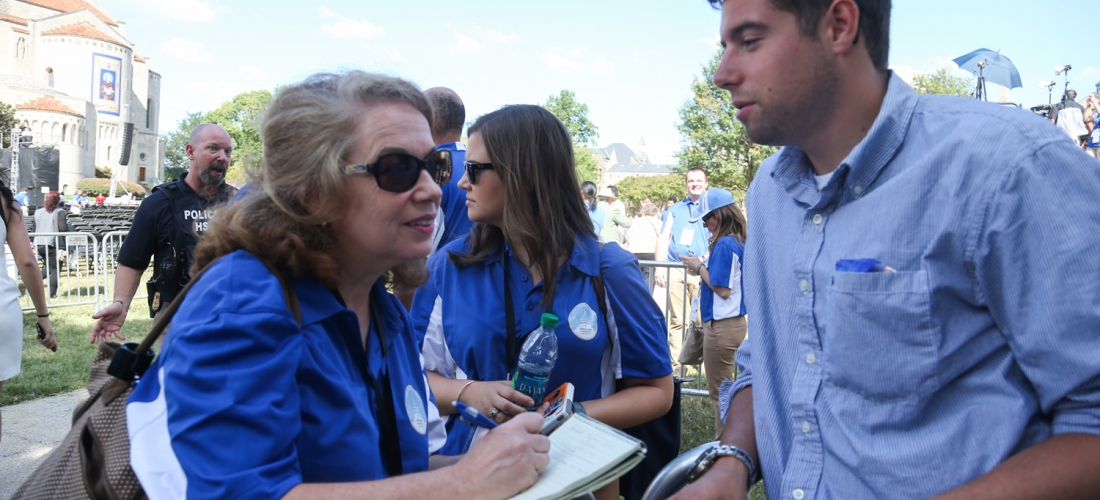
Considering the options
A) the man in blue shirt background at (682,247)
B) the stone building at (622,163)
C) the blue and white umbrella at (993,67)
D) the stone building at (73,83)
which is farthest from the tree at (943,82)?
the stone building at (622,163)

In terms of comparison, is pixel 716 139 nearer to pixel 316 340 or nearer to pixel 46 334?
pixel 46 334

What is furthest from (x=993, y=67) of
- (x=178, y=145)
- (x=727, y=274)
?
(x=178, y=145)

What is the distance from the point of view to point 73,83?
252ft

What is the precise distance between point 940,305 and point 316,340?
4.11 ft

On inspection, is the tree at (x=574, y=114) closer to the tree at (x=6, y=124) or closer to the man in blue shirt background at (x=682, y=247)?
the tree at (x=6, y=124)

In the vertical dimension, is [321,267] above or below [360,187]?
below

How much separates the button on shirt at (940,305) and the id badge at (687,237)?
719 centimetres

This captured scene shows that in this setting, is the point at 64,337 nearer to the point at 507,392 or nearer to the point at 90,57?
the point at 507,392

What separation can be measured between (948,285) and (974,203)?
0.52ft

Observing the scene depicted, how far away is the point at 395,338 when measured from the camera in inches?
74.4

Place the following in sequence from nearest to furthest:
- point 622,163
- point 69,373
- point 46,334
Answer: point 46,334 < point 69,373 < point 622,163

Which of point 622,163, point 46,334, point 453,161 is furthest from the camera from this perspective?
point 622,163

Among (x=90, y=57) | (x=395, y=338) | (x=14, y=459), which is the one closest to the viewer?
(x=395, y=338)

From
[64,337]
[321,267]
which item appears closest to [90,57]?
[64,337]
